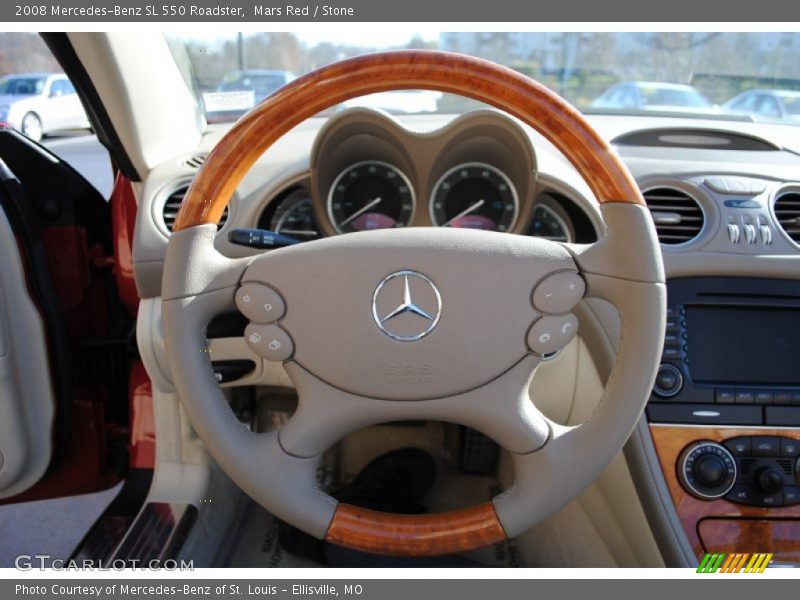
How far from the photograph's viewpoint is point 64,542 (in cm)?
220

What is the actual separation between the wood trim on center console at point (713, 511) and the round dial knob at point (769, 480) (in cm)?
6

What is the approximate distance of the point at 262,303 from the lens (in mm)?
1077

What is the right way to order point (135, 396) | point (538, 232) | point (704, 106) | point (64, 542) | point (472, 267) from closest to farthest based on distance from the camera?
1. point (472, 267)
2. point (538, 232)
3. point (135, 396)
4. point (704, 106)
5. point (64, 542)

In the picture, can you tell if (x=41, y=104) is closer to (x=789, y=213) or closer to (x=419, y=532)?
(x=419, y=532)

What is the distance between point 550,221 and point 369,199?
17.8 inches

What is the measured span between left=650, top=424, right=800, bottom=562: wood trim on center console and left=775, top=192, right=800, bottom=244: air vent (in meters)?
0.47

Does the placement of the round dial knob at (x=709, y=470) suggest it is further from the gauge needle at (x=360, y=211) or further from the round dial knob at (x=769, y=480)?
the gauge needle at (x=360, y=211)

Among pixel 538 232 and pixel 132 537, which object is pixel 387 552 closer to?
pixel 132 537

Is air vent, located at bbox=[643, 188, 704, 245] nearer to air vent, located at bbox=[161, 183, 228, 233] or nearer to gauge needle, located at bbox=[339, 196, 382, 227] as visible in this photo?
gauge needle, located at bbox=[339, 196, 382, 227]

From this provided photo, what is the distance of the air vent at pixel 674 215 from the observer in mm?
1610

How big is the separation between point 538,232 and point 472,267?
65cm

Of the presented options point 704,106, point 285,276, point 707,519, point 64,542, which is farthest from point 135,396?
point 704,106

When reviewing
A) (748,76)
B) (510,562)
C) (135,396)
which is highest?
(748,76)

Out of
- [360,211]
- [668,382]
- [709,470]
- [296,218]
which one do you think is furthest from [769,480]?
[296,218]
